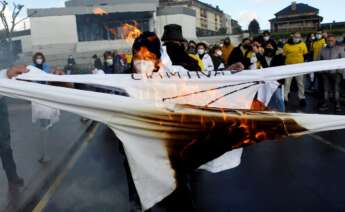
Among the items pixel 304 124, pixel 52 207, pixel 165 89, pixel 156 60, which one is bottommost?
pixel 52 207

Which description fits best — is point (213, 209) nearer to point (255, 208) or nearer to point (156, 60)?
point (255, 208)

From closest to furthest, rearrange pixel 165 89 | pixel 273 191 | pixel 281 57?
pixel 165 89
pixel 273 191
pixel 281 57

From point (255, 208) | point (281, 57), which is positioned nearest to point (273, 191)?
point (255, 208)

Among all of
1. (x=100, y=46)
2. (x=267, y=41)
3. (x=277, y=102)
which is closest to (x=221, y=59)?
(x=267, y=41)

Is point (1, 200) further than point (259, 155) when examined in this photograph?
No

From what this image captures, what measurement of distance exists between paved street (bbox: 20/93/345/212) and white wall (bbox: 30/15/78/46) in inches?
1707

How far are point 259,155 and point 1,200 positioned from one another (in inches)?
157

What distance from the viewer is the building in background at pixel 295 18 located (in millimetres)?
50906

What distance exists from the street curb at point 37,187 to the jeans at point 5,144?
30 centimetres

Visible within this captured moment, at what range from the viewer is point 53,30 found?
163 ft

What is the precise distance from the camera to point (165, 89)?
16.0 ft

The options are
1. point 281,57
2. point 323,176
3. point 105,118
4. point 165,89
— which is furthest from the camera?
point 281,57

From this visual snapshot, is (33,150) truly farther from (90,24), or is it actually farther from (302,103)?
(90,24)

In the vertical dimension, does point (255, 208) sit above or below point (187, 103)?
below
